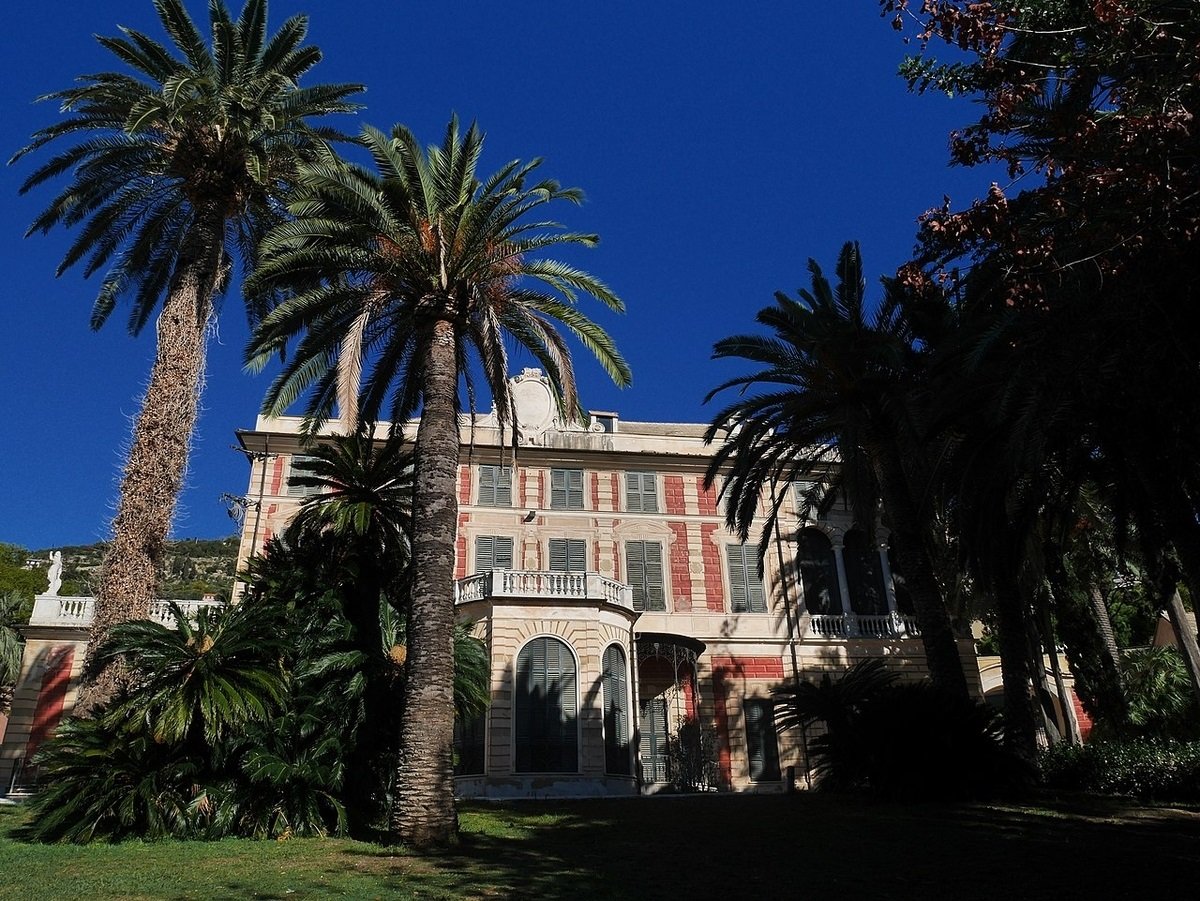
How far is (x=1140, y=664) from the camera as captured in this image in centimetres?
3086

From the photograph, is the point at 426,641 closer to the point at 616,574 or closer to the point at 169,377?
the point at 169,377

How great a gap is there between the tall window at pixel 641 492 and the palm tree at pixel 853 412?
10.2 m

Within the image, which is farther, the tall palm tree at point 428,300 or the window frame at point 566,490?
the window frame at point 566,490

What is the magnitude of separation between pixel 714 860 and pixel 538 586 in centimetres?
1411

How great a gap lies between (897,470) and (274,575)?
12.9m

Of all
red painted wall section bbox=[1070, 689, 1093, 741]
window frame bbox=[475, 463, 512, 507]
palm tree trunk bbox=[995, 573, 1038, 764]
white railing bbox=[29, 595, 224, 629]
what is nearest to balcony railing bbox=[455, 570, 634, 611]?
window frame bbox=[475, 463, 512, 507]

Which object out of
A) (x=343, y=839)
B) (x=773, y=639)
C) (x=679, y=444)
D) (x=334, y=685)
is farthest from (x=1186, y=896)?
(x=679, y=444)

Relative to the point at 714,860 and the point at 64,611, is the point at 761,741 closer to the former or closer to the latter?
the point at 714,860

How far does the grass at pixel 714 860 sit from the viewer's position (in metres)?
8.43

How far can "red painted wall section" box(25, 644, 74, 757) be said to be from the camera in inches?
1016

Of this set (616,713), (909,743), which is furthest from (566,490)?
(909,743)

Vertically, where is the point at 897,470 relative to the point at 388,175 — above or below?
below

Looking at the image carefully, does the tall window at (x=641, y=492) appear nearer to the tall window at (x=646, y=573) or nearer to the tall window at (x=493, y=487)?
the tall window at (x=646, y=573)

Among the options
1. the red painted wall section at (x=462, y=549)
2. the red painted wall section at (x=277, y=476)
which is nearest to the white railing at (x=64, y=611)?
the red painted wall section at (x=277, y=476)
